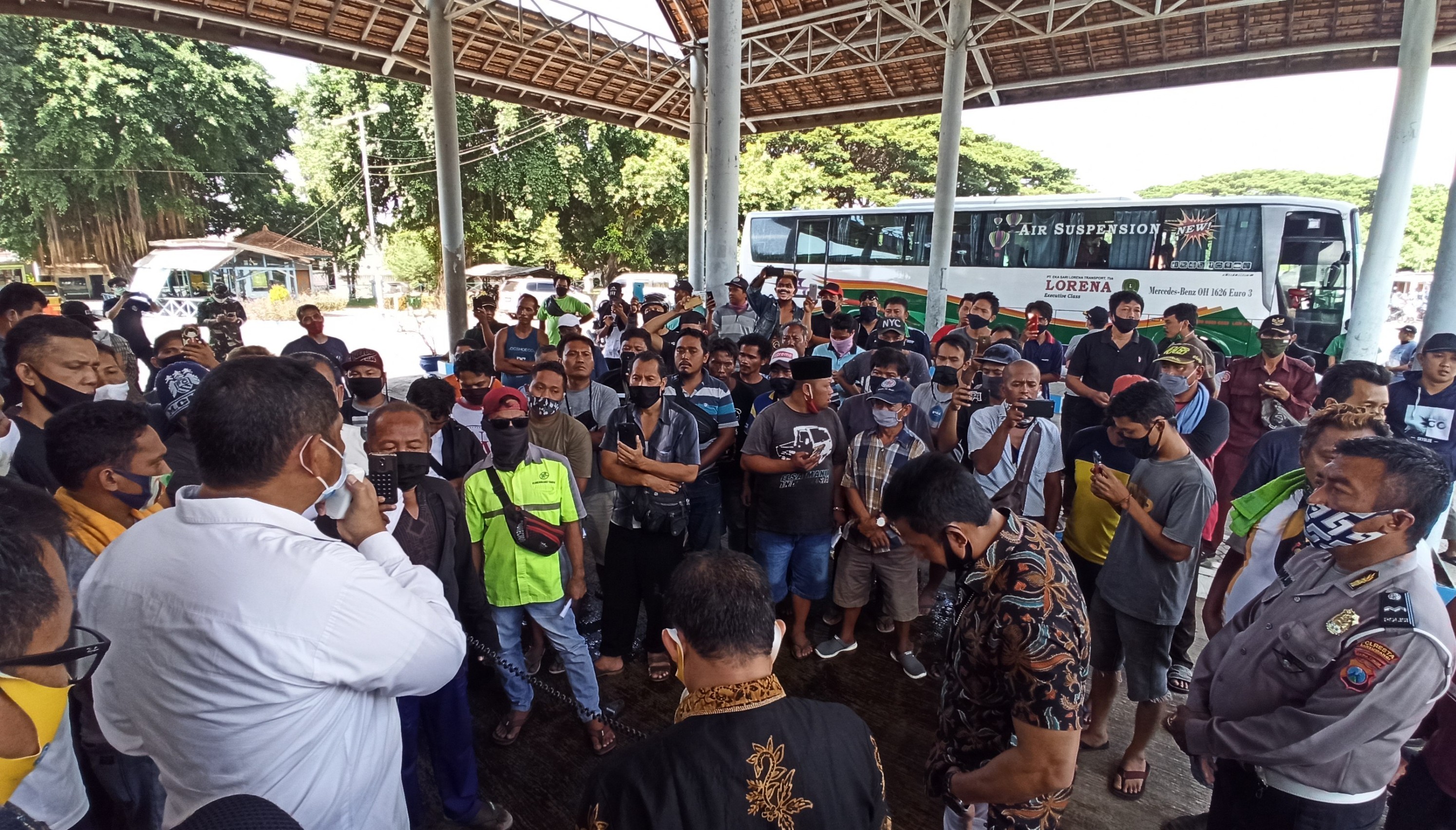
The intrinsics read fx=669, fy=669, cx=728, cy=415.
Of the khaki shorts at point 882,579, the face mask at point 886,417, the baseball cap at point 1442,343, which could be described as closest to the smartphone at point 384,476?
the face mask at point 886,417

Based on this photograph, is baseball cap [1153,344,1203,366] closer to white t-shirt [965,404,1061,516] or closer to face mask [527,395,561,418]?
white t-shirt [965,404,1061,516]

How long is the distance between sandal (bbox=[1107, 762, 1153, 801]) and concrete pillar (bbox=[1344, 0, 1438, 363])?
7584 mm

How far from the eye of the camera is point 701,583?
4.64ft

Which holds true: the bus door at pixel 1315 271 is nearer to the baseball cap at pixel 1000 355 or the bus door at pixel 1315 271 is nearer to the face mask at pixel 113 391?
the baseball cap at pixel 1000 355

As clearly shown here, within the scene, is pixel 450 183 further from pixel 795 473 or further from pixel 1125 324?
pixel 1125 324

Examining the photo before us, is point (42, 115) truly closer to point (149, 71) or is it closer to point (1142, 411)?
point (149, 71)

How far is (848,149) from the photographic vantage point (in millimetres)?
25406

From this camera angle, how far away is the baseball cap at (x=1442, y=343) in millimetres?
3988

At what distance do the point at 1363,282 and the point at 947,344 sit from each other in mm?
6921

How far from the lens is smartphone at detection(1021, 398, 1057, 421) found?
3.62 m

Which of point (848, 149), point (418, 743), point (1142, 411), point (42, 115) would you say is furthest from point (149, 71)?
point (1142, 411)

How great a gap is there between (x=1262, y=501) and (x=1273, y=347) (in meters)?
2.92

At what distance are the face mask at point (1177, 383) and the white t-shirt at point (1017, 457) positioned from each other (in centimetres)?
73

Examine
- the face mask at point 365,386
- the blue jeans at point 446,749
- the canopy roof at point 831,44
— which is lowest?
the blue jeans at point 446,749
